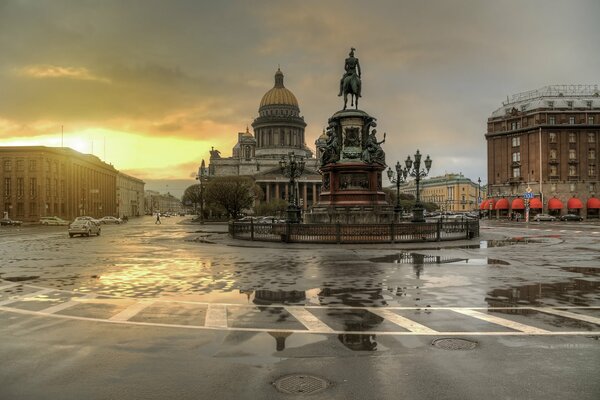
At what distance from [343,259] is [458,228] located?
15517 millimetres

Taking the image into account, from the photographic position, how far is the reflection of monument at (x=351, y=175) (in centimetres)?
3516

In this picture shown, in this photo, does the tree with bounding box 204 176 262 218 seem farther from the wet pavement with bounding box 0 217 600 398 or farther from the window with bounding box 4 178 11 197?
the wet pavement with bounding box 0 217 600 398

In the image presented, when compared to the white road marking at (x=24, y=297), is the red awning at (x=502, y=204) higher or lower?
higher

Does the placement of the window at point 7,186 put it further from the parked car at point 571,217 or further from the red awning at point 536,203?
the parked car at point 571,217

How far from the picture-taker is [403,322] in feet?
30.9

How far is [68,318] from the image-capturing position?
1000cm

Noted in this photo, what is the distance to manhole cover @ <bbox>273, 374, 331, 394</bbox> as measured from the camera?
6035 mm

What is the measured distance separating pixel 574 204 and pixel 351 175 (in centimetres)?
6753

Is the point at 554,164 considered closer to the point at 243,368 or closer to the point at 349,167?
the point at 349,167

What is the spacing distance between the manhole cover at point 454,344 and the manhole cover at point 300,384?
2359mm

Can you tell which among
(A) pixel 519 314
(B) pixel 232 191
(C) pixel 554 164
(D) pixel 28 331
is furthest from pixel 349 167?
(C) pixel 554 164

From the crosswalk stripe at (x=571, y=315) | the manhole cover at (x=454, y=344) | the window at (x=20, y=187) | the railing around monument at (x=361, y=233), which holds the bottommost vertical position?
the crosswalk stripe at (x=571, y=315)

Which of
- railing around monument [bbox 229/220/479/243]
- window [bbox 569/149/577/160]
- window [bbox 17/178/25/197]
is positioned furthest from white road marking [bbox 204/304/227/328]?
window [bbox 17/178/25/197]

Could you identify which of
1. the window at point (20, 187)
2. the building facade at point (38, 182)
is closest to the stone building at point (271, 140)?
the building facade at point (38, 182)
